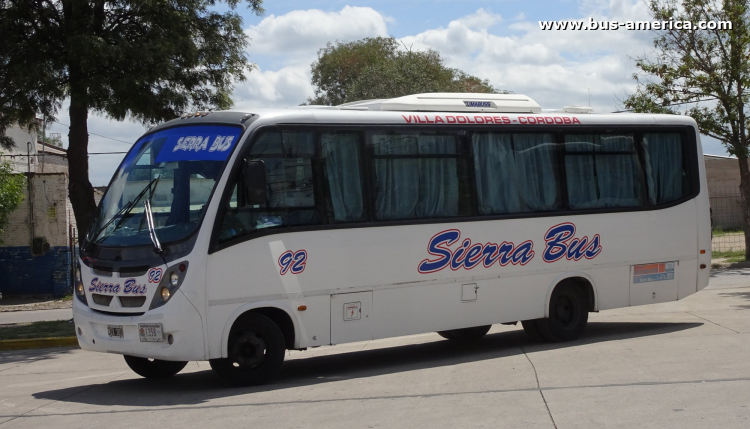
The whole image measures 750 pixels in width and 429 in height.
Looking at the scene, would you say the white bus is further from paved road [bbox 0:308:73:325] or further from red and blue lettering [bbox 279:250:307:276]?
paved road [bbox 0:308:73:325]

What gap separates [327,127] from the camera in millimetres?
9609

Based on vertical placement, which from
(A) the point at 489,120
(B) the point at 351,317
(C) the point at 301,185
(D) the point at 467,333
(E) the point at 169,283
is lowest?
(D) the point at 467,333

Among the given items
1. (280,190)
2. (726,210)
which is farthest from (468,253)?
(726,210)

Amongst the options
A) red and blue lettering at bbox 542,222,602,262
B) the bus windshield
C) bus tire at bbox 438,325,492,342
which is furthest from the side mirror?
bus tire at bbox 438,325,492,342

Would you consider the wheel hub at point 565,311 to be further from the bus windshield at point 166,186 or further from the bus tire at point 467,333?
the bus windshield at point 166,186

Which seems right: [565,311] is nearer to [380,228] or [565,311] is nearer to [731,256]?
[380,228]

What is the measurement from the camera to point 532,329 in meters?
11.6

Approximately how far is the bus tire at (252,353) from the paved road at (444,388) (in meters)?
0.16

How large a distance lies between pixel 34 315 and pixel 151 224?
527 inches

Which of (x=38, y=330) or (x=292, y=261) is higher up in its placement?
(x=292, y=261)

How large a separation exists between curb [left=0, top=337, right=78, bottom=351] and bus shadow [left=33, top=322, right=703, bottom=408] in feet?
15.1

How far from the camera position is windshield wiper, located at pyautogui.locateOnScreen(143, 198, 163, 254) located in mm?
8469

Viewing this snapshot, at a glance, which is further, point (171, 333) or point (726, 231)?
point (726, 231)

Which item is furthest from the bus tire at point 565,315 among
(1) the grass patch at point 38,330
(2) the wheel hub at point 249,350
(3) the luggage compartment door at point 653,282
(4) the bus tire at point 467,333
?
(1) the grass patch at point 38,330
